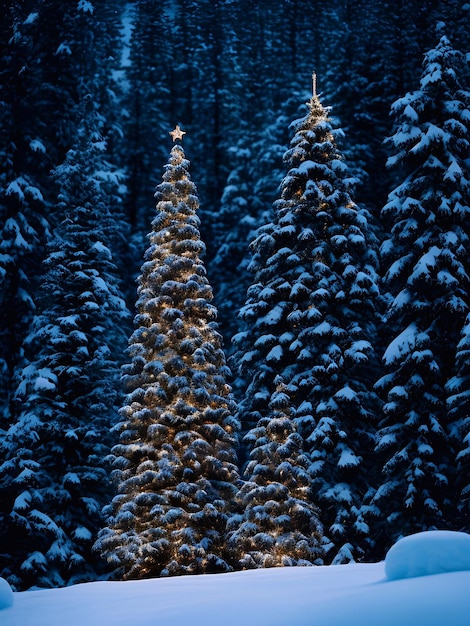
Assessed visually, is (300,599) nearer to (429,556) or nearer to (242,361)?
(429,556)

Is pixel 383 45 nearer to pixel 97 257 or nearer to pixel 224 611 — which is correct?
pixel 97 257

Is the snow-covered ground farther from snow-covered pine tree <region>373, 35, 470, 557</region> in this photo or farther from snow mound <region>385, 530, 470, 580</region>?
snow-covered pine tree <region>373, 35, 470, 557</region>

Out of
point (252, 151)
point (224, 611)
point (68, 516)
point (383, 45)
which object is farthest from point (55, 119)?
point (224, 611)

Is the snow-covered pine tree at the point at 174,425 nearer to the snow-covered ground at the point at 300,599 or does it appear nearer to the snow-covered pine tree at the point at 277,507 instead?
the snow-covered pine tree at the point at 277,507

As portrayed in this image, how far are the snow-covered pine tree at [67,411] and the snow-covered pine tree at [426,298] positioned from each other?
28.7ft

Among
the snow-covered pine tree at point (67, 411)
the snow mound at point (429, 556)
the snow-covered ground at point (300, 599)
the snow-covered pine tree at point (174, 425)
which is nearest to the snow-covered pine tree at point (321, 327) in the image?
the snow-covered pine tree at point (174, 425)

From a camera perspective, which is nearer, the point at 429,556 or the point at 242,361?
the point at 429,556

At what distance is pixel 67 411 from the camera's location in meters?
23.2

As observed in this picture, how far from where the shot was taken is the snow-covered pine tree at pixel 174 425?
17875 mm

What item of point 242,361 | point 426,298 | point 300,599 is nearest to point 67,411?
point 242,361

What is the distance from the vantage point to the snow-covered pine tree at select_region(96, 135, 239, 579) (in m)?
17.9

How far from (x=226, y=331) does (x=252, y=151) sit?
37.1 ft

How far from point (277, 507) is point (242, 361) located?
23.5 feet

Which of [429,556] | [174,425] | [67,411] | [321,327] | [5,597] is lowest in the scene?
[5,597]
